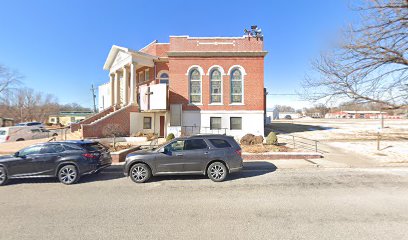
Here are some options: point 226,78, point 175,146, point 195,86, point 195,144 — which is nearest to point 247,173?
point 195,144

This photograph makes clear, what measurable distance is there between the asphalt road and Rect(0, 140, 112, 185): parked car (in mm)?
356

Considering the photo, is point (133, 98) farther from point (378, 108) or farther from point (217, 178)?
point (378, 108)

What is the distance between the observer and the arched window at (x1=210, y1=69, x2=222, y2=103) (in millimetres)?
19250

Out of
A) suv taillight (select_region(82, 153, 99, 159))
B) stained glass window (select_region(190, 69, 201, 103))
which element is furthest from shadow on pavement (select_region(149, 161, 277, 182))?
stained glass window (select_region(190, 69, 201, 103))

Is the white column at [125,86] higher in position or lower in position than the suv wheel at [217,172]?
higher

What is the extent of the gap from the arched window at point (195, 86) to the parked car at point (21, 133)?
50.3 feet

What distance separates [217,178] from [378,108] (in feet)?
42.6

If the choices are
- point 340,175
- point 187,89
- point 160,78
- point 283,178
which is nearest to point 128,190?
point 283,178

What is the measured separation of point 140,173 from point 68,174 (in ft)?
8.76

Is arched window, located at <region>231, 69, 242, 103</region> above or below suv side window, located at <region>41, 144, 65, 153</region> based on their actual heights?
above

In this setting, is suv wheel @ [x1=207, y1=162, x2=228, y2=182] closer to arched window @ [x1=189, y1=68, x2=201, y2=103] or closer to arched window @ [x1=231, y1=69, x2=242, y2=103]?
arched window @ [x1=189, y1=68, x2=201, y2=103]

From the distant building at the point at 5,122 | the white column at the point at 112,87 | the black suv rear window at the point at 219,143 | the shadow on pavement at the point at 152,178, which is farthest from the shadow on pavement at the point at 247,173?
the distant building at the point at 5,122

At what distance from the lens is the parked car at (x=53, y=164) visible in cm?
704

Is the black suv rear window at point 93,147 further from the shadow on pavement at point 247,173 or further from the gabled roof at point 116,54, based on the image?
the gabled roof at point 116,54
